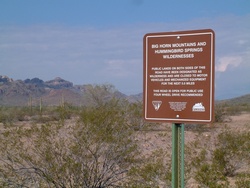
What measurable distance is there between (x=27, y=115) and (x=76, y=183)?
34.5m

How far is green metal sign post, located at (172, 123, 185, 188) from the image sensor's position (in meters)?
5.06

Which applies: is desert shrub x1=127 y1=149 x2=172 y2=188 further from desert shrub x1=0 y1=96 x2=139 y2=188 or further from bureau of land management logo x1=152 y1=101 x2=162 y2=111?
bureau of land management logo x1=152 y1=101 x2=162 y2=111

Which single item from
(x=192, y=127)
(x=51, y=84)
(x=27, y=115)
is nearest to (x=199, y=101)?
(x=192, y=127)

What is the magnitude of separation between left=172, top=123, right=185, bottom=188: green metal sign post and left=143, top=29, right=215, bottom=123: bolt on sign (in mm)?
202

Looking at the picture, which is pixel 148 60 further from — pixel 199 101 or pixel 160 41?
pixel 199 101

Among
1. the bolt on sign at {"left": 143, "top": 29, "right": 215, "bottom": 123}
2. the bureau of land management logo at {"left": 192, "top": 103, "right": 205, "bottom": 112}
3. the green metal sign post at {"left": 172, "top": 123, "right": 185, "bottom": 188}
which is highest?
the bolt on sign at {"left": 143, "top": 29, "right": 215, "bottom": 123}

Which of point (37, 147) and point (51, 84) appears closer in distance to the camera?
point (37, 147)

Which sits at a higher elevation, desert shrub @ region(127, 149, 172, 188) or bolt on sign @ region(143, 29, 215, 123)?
bolt on sign @ region(143, 29, 215, 123)

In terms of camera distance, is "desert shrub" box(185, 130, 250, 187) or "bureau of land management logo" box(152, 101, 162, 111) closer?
"bureau of land management logo" box(152, 101, 162, 111)

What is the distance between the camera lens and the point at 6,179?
9273mm

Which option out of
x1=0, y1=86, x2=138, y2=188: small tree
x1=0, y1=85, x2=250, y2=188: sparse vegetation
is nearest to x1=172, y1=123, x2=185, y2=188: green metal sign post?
x1=0, y1=85, x2=250, y2=188: sparse vegetation

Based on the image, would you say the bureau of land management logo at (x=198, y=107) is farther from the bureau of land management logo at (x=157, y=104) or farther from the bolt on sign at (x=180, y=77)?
the bureau of land management logo at (x=157, y=104)

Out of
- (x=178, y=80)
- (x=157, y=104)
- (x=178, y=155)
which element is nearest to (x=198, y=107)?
(x=178, y=80)

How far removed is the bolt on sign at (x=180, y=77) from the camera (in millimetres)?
4785
